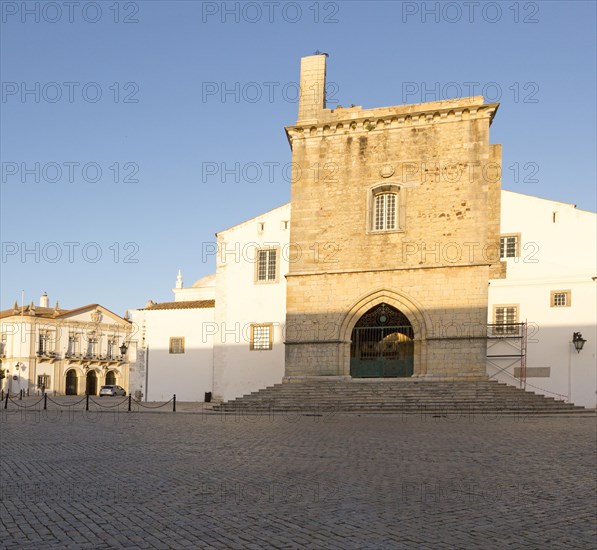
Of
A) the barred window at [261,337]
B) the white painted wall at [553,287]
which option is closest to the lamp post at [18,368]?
the barred window at [261,337]

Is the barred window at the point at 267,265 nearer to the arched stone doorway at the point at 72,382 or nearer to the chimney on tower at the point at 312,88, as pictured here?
the chimney on tower at the point at 312,88

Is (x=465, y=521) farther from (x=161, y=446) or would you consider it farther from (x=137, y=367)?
(x=137, y=367)

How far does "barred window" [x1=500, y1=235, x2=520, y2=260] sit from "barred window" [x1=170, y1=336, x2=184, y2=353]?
1570 centimetres

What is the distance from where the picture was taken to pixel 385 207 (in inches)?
1009

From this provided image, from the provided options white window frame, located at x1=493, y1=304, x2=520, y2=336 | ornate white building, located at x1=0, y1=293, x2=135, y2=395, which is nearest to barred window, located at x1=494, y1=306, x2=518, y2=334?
white window frame, located at x1=493, y1=304, x2=520, y2=336

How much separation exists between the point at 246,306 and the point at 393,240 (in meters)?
8.26

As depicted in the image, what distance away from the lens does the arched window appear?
25.5m

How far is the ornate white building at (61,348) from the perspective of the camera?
57.5 m

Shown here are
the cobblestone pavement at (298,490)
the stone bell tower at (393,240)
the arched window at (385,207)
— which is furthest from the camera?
the arched window at (385,207)

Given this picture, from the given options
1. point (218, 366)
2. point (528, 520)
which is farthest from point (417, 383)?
point (528, 520)

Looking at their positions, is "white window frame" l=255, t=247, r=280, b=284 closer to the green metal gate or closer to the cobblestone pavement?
the green metal gate

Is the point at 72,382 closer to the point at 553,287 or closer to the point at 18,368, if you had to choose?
the point at 18,368

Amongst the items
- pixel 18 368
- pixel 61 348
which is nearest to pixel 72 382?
pixel 61 348

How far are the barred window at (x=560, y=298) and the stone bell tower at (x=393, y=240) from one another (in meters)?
2.16
